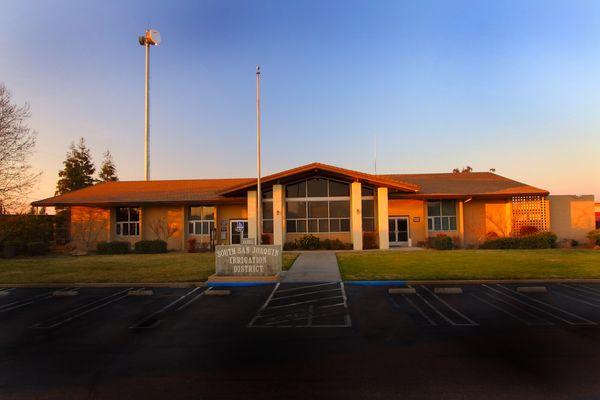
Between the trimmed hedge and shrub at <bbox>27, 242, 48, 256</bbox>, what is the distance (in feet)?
97.5

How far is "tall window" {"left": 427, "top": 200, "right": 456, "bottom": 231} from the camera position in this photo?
28984 millimetres

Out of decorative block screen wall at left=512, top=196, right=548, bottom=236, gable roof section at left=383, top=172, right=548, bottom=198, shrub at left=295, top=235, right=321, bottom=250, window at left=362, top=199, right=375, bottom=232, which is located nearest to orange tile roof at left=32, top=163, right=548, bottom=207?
gable roof section at left=383, top=172, right=548, bottom=198

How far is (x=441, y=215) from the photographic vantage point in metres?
29.1

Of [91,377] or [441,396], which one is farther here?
[91,377]

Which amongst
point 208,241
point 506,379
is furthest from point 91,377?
point 208,241

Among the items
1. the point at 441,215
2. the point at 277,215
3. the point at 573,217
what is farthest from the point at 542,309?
the point at 573,217

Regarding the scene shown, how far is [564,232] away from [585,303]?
2147 cm

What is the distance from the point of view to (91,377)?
5.54 meters

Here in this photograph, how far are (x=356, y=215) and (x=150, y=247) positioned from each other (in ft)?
43.9

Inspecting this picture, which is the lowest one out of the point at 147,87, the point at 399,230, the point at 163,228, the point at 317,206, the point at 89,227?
the point at 399,230

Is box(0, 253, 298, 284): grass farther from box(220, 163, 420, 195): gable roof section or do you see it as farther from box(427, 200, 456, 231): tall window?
box(427, 200, 456, 231): tall window

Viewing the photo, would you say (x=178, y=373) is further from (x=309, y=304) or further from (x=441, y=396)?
(x=309, y=304)

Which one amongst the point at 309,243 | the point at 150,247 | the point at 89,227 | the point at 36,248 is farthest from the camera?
the point at 89,227

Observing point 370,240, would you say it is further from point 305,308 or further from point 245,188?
point 305,308
